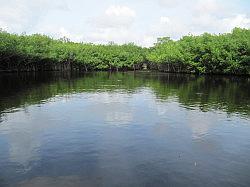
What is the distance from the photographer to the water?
2012 cm

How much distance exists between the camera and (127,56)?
190250 mm

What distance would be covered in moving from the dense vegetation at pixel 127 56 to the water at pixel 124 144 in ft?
220

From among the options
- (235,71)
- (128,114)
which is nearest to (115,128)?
(128,114)

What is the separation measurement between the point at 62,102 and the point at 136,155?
27.7 metres

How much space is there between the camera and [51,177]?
1998cm

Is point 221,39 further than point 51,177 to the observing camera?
Yes

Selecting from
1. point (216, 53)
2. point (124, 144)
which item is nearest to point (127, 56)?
point (216, 53)

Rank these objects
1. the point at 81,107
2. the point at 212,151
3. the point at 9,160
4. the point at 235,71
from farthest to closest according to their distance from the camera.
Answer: the point at 235,71 < the point at 81,107 < the point at 212,151 < the point at 9,160

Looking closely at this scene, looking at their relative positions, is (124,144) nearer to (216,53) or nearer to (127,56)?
(216,53)

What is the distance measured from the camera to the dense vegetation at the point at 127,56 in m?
111

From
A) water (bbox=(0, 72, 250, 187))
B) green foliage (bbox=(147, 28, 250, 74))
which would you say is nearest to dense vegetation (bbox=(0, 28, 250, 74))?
green foliage (bbox=(147, 28, 250, 74))

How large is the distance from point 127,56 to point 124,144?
16504cm

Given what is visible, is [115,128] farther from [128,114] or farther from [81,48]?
[81,48]

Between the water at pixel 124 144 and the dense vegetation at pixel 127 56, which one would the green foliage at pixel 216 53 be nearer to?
the dense vegetation at pixel 127 56
